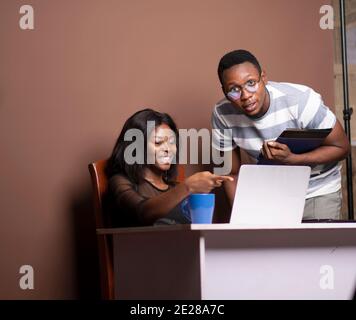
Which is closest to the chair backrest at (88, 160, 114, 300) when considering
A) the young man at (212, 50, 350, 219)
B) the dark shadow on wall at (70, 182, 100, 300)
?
the dark shadow on wall at (70, 182, 100, 300)

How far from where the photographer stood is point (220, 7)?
299cm

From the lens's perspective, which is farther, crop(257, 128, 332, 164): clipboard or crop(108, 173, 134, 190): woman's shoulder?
crop(108, 173, 134, 190): woman's shoulder

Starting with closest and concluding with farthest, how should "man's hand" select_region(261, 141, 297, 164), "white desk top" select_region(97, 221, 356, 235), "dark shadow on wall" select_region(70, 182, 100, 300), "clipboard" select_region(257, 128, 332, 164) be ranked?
"white desk top" select_region(97, 221, 356, 235) → "clipboard" select_region(257, 128, 332, 164) → "man's hand" select_region(261, 141, 297, 164) → "dark shadow on wall" select_region(70, 182, 100, 300)

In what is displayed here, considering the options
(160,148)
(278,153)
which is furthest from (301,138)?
(160,148)

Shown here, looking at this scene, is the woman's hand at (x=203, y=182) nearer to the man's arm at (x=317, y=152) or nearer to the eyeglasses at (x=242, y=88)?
the man's arm at (x=317, y=152)

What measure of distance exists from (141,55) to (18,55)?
56 centimetres

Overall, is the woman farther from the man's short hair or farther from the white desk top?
the white desk top

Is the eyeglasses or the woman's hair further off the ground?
the eyeglasses

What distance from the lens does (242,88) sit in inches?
89.7

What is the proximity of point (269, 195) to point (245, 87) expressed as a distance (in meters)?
0.86

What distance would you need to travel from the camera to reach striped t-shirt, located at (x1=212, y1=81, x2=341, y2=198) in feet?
7.80

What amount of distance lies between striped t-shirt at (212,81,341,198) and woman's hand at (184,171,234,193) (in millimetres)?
805

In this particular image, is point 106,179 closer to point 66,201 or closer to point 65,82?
point 66,201
